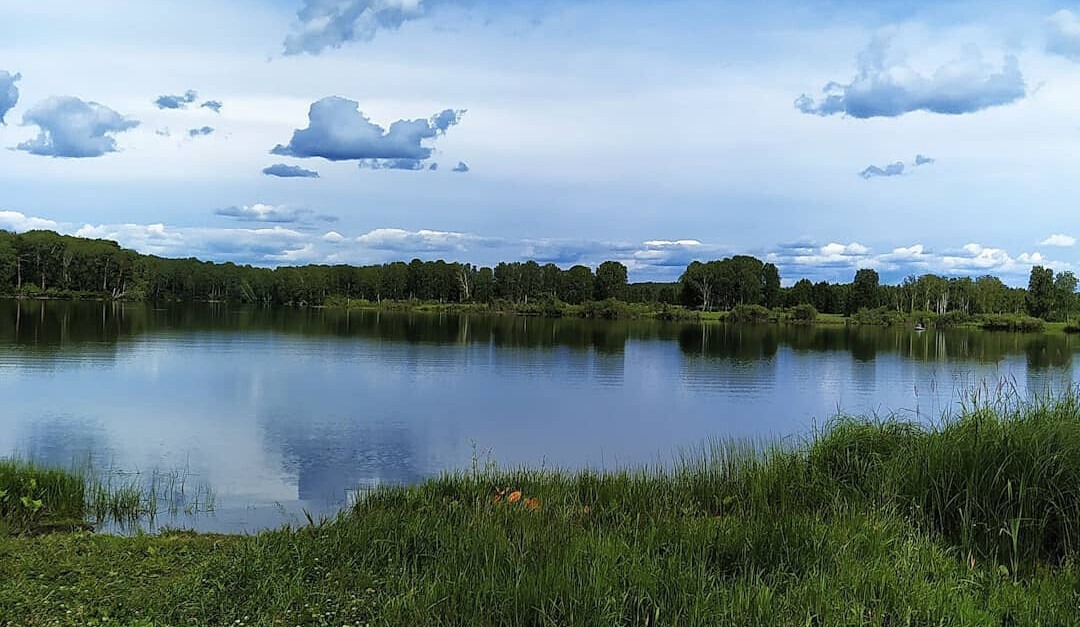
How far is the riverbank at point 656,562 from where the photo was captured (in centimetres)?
521

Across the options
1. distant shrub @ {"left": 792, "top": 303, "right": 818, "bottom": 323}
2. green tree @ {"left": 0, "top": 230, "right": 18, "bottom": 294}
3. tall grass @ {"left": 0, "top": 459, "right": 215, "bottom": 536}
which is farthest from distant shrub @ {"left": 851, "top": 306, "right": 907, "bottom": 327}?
green tree @ {"left": 0, "top": 230, "right": 18, "bottom": 294}

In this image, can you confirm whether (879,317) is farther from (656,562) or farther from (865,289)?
(656,562)

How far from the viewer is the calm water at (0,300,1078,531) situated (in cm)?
1588

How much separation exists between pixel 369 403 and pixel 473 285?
123030mm

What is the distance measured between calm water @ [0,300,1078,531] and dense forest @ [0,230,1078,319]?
266ft

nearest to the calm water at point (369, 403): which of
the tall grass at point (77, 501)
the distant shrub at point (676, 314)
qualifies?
the tall grass at point (77, 501)

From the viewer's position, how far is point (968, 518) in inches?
295

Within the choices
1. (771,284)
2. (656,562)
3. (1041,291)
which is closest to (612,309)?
(771,284)

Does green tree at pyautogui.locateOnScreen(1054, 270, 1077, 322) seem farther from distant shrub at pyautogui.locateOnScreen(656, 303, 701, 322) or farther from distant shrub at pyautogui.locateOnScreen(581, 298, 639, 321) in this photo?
distant shrub at pyautogui.locateOnScreen(581, 298, 639, 321)

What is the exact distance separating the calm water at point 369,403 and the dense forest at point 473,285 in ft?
266

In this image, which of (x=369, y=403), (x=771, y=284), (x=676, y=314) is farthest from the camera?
(x=771, y=284)

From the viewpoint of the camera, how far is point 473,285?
486 ft

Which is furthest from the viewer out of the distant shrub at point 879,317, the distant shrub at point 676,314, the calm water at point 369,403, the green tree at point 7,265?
the distant shrub at point 676,314

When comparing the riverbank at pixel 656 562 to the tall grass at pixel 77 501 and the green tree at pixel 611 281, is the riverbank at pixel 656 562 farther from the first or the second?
the green tree at pixel 611 281
